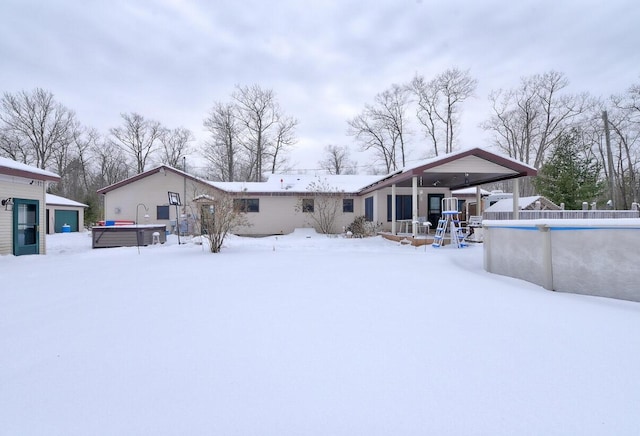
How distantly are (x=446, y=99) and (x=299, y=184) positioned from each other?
1798 centimetres

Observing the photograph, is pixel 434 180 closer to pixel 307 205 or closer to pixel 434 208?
pixel 434 208

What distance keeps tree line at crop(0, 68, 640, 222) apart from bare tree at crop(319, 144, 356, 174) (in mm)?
4685

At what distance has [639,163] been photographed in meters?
26.2

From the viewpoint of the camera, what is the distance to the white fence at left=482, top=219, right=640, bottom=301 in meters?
4.63

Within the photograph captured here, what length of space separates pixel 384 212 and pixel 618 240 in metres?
11.7

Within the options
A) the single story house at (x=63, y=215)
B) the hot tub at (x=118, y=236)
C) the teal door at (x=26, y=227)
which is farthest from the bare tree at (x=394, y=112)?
the teal door at (x=26, y=227)

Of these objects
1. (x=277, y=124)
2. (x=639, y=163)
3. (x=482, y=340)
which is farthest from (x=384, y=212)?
(x=639, y=163)

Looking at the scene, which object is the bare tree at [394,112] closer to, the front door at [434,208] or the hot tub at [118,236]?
the front door at [434,208]

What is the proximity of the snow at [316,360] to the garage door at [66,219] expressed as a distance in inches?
803

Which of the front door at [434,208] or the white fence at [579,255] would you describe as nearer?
the white fence at [579,255]

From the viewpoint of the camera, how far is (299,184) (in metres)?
20.0

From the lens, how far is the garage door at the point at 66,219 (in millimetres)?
21453

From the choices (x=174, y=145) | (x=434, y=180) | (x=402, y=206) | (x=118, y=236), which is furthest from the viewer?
(x=174, y=145)

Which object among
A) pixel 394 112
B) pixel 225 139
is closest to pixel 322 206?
pixel 394 112
